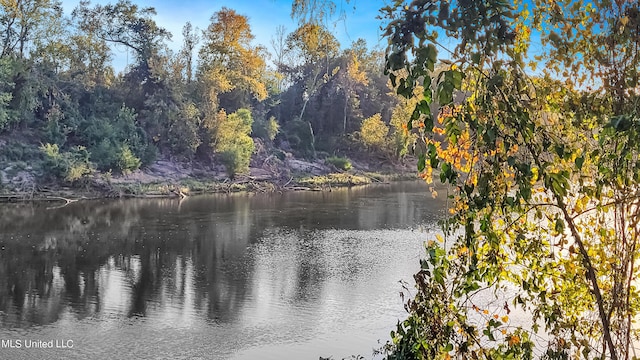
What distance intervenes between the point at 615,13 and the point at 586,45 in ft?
0.58

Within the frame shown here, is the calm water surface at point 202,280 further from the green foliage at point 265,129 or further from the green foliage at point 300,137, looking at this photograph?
the green foliage at point 300,137

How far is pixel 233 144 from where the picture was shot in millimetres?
30016

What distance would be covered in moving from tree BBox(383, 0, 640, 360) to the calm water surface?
146 cm

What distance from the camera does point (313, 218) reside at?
1892cm

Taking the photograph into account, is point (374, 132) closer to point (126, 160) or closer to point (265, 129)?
point (265, 129)

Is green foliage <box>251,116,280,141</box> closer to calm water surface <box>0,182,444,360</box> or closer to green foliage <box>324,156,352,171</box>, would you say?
green foliage <box>324,156,352,171</box>

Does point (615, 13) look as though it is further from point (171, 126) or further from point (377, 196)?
point (171, 126)

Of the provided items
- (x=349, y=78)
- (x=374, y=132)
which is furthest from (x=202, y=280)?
(x=349, y=78)

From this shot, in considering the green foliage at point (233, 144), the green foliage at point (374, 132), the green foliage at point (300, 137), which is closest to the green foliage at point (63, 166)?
the green foliage at point (233, 144)

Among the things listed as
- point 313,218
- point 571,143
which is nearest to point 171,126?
point 313,218

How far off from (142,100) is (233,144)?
536cm

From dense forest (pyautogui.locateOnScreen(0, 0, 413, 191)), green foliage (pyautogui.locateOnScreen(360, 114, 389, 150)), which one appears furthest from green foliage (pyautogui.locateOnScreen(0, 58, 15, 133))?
green foliage (pyautogui.locateOnScreen(360, 114, 389, 150))

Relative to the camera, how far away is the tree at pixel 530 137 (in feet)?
6.57

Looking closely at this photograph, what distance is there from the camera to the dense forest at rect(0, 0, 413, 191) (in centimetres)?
2589
